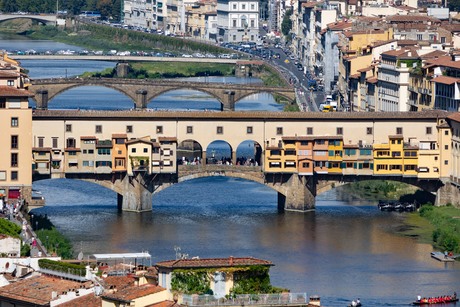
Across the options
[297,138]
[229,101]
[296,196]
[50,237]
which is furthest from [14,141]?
[229,101]

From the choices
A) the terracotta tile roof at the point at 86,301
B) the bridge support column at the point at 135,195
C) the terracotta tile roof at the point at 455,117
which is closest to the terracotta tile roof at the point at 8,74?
the bridge support column at the point at 135,195

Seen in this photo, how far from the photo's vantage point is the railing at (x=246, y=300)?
32000mm

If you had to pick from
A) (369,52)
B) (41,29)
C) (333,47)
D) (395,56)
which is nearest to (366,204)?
(395,56)

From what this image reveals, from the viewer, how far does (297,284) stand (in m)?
51.4

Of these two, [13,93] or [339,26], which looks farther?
[339,26]

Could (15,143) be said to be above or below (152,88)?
below

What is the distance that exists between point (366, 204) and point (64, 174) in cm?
1059

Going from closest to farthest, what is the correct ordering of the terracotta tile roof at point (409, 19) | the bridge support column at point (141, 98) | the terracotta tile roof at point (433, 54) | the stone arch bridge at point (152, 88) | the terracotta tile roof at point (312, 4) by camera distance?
the terracotta tile roof at point (433, 54)
the terracotta tile roof at point (409, 19)
the stone arch bridge at point (152, 88)
the bridge support column at point (141, 98)
the terracotta tile roof at point (312, 4)

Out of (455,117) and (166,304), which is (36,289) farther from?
(455,117)

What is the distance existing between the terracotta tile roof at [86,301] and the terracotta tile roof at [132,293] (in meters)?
0.35

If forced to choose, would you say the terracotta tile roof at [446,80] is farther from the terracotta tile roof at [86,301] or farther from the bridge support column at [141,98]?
the terracotta tile roof at [86,301]

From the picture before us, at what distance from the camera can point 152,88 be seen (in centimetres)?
10469

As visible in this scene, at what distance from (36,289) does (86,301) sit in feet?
5.04

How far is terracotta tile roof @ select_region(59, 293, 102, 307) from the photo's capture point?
3294 centimetres
